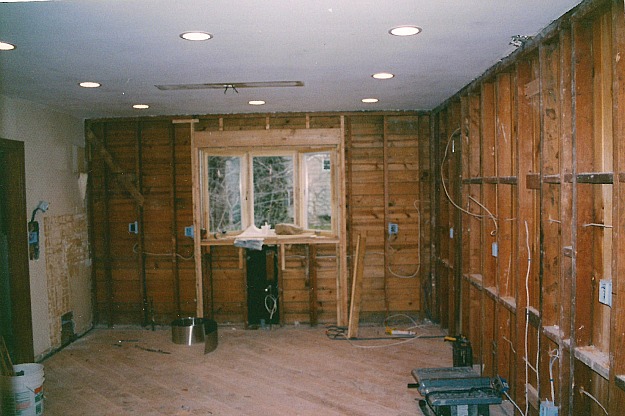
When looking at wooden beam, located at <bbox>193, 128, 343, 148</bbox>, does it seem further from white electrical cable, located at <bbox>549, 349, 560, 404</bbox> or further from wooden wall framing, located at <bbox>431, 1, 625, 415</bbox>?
white electrical cable, located at <bbox>549, 349, 560, 404</bbox>

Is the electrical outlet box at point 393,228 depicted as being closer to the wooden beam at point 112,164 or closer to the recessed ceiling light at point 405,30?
the wooden beam at point 112,164

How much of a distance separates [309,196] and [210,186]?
136cm

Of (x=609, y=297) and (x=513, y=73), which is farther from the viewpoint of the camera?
(x=513, y=73)

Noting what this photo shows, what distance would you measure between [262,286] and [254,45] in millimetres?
3908

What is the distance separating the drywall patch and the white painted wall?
0.38 feet

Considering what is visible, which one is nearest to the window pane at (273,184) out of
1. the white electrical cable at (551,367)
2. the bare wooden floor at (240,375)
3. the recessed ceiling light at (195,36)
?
the bare wooden floor at (240,375)

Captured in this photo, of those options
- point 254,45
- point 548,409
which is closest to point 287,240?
point 254,45

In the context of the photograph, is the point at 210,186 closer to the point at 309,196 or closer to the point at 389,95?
the point at 309,196

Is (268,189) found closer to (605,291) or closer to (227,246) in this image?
(227,246)

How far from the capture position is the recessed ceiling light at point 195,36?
290 centimetres

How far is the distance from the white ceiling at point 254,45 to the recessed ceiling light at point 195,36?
44mm

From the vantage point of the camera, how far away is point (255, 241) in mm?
6262

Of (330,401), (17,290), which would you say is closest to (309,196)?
(330,401)

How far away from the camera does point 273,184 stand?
261 inches
